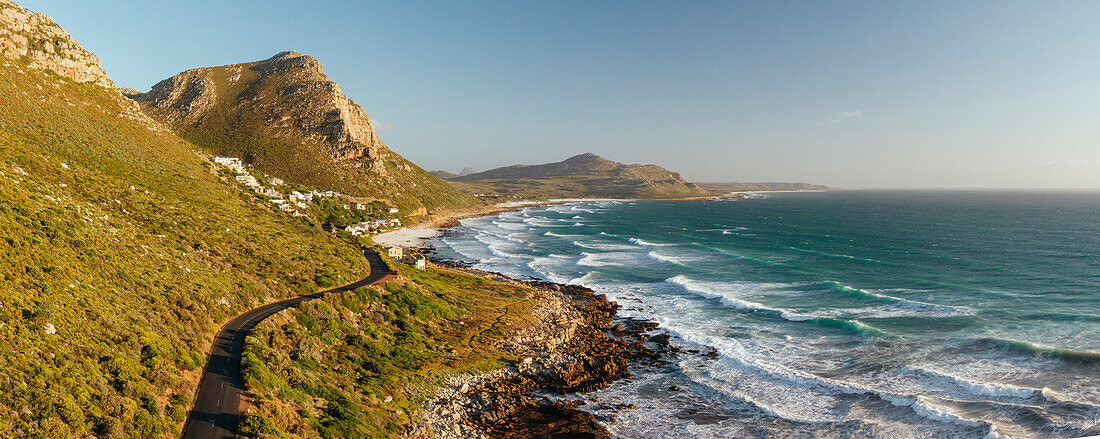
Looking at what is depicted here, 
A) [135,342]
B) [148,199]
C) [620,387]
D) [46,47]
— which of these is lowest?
[620,387]

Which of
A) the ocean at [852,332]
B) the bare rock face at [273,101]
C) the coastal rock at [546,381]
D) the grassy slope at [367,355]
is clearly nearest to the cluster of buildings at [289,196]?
the ocean at [852,332]

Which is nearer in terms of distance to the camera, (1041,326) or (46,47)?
(1041,326)

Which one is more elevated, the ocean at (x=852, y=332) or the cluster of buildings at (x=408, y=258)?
the cluster of buildings at (x=408, y=258)

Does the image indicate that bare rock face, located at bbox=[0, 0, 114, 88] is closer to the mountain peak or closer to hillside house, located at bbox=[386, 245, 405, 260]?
hillside house, located at bbox=[386, 245, 405, 260]

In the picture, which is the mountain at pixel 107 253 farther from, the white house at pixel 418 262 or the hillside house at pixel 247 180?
the hillside house at pixel 247 180

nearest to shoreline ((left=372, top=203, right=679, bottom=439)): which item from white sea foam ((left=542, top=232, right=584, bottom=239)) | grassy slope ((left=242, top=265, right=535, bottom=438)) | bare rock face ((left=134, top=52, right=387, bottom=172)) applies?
grassy slope ((left=242, top=265, right=535, bottom=438))

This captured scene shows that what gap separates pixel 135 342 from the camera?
22219 mm

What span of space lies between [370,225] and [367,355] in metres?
75.3

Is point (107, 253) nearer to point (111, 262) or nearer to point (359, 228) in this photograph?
point (111, 262)

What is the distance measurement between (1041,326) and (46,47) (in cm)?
10862

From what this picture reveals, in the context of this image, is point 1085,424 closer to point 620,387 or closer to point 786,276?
point 620,387

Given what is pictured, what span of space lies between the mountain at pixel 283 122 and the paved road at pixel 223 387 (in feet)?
322

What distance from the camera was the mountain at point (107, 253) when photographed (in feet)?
58.9

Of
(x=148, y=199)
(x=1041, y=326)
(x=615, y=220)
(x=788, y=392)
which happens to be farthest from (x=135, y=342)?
(x=615, y=220)
